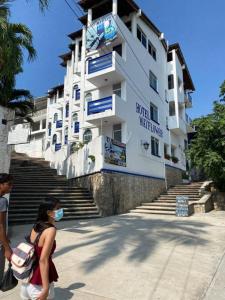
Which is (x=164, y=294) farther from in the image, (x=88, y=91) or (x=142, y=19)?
(x=142, y=19)

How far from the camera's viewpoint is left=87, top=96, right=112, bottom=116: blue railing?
16.7 m

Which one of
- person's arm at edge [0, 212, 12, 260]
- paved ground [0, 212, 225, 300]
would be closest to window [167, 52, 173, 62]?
paved ground [0, 212, 225, 300]

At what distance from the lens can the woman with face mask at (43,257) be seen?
2705 millimetres

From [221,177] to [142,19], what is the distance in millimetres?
14094

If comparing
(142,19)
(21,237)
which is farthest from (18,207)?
(142,19)

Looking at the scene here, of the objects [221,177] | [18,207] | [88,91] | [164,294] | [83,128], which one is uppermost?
[88,91]

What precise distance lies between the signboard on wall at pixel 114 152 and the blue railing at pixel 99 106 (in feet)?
7.84

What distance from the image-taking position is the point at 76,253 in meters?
6.57

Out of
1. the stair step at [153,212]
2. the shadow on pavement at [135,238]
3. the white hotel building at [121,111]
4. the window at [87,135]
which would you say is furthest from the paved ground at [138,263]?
the window at [87,135]

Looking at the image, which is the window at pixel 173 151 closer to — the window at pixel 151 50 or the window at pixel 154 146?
the window at pixel 154 146

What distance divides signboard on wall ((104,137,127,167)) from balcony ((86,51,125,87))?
15.7ft

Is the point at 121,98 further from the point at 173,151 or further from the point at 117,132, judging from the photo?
the point at 173,151

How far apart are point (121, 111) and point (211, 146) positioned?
5.79 metres

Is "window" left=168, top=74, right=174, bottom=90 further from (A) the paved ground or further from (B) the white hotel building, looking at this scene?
(A) the paved ground
